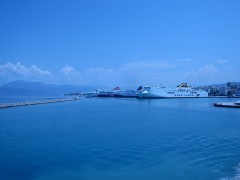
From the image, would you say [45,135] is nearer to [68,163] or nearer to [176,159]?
[68,163]

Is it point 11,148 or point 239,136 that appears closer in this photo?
Result: point 11,148

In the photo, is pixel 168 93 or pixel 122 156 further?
pixel 168 93

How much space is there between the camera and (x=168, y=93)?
201ft

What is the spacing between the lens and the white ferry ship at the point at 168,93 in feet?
196

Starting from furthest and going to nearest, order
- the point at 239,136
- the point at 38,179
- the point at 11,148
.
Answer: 1. the point at 239,136
2. the point at 11,148
3. the point at 38,179

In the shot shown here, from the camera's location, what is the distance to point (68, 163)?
882 centimetres

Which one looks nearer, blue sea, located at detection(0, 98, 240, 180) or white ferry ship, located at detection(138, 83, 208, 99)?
blue sea, located at detection(0, 98, 240, 180)

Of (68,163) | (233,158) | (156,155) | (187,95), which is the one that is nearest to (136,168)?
(156,155)

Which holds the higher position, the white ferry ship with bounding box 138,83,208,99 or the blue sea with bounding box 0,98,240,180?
the white ferry ship with bounding box 138,83,208,99

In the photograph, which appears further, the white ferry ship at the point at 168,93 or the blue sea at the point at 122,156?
the white ferry ship at the point at 168,93

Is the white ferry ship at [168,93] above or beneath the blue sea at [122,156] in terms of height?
above

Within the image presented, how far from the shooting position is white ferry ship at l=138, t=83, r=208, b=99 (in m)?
59.8

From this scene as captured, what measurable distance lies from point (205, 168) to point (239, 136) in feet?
20.3

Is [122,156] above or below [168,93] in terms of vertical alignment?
below
